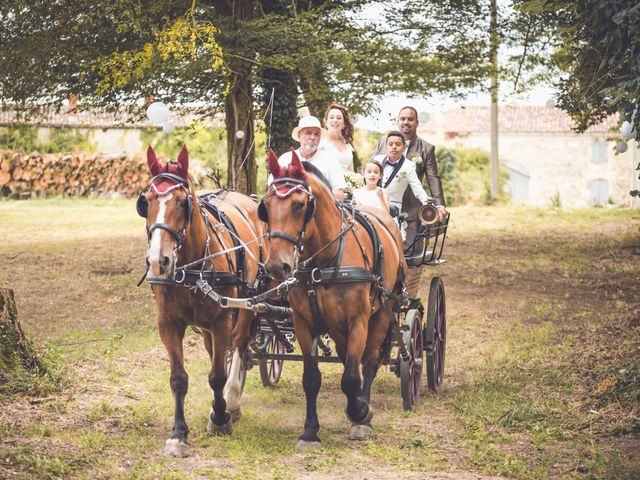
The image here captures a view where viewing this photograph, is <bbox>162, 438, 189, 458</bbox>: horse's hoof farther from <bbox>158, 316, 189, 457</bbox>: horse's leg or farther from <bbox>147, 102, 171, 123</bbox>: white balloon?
<bbox>147, 102, 171, 123</bbox>: white balloon

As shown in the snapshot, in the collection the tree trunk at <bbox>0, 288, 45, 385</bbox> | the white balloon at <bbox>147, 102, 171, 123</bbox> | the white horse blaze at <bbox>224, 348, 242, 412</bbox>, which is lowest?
the white horse blaze at <bbox>224, 348, 242, 412</bbox>

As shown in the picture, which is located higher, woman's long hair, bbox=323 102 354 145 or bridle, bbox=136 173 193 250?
woman's long hair, bbox=323 102 354 145

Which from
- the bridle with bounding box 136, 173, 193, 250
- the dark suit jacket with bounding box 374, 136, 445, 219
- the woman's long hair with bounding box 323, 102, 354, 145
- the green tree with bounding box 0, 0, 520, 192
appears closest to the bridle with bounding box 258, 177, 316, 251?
the bridle with bounding box 136, 173, 193, 250

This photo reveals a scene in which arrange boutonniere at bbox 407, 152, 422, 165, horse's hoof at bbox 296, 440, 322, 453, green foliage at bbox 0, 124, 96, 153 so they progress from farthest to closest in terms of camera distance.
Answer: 1. green foliage at bbox 0, 124, 96, 153
2. boutonniere at bbox 407, 152, 422, 165
3. horse's hoof at bbox 296, 440, 322, 453

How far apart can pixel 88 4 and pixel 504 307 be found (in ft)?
23.7

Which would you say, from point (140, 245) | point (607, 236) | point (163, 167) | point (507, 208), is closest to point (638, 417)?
point (163, 167)

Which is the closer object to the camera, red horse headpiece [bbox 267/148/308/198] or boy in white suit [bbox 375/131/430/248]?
red horse headpiece [bbox 267/148/308/198]

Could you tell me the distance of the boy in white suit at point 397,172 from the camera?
8102 millimetres

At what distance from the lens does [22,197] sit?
28469mm

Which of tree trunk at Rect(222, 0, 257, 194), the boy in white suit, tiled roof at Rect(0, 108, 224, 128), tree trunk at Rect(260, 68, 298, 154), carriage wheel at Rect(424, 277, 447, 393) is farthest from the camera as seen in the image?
tree trunk at Rect(260, 68, 298, 154)

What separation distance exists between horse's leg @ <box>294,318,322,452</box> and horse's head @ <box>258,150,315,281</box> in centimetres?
73

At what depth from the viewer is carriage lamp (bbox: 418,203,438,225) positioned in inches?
307

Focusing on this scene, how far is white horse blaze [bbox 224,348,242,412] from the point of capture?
6.89 metres

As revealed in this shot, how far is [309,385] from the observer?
625 centimetres
